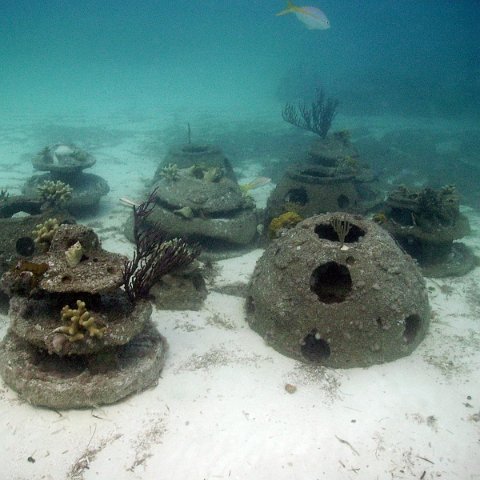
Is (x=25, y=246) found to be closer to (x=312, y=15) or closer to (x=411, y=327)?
(x=411, y=327)

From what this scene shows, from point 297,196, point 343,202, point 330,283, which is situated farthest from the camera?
point 297,196

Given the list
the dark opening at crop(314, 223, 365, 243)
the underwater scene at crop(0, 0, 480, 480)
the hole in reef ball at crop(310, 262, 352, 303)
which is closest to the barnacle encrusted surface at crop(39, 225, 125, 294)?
the underwater scene at crop(0, 0, 480, 480)

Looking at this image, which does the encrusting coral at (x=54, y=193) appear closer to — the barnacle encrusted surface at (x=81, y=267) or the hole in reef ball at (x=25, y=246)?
the hole in reef ball at (x=25, y=246)

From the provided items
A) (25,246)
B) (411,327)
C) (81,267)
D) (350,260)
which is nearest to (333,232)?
(350,260)

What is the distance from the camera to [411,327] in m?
5.20

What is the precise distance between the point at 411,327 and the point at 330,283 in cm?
129

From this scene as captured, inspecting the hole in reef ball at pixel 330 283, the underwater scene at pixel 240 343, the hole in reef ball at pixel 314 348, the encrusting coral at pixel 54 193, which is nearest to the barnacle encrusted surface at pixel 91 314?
the underwater scene at pixel 240 343

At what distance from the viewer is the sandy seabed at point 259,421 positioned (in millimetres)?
3543

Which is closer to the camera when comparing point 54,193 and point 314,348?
point 314,348

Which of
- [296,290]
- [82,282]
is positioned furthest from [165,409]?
[296,290]

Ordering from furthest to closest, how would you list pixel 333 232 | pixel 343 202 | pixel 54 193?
pixel 343 202
pixel 54 193
pixel 333 232

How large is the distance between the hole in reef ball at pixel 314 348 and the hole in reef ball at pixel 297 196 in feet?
15.0

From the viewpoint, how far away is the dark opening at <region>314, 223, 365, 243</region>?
18.9 feet

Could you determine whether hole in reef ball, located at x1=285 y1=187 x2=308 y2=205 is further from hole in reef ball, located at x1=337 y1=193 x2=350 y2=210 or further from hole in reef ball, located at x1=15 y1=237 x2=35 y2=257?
hole in reef ball, located at x1=15 y1=237 x2=35 y2=257
